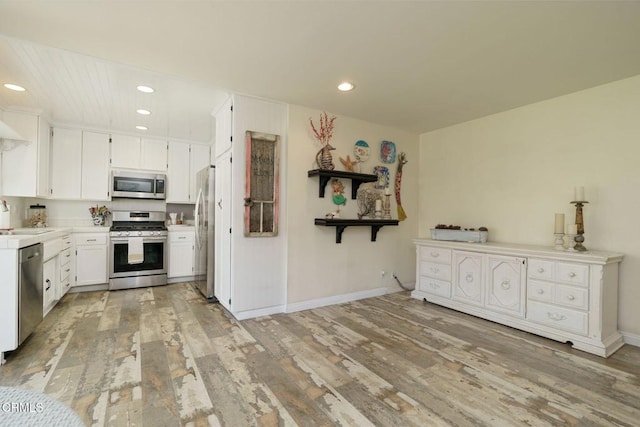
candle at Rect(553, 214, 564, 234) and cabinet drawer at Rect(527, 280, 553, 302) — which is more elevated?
candle at Rect(553, 214, 564, 234)

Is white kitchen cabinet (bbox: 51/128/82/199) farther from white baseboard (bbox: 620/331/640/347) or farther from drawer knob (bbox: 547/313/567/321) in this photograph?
white baseboard (bbox: 620/331/640/347)

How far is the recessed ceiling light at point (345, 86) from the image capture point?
114 inches

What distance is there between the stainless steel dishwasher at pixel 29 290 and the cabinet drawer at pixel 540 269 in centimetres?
438

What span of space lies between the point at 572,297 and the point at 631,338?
2.20 ft

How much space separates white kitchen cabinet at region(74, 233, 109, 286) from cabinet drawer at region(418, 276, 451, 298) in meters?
4.34

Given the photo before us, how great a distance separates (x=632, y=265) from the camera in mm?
2715

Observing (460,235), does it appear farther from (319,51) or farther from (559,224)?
(319,51)

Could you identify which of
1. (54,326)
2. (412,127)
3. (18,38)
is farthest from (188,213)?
(412,127)

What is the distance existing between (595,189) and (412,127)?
2181 millimetres

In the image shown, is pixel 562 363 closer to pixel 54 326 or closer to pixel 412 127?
pixel 412 127

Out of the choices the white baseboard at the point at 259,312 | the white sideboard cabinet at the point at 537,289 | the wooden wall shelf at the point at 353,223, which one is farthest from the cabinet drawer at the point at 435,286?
the white baseboard at the point at 259,312

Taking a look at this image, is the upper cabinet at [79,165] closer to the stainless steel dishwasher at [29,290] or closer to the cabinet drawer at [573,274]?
the stainless steel dishwasher at [29,290]

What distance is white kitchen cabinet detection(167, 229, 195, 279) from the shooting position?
4625 millimetres

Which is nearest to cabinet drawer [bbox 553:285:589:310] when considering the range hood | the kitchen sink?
the kitchen sink
